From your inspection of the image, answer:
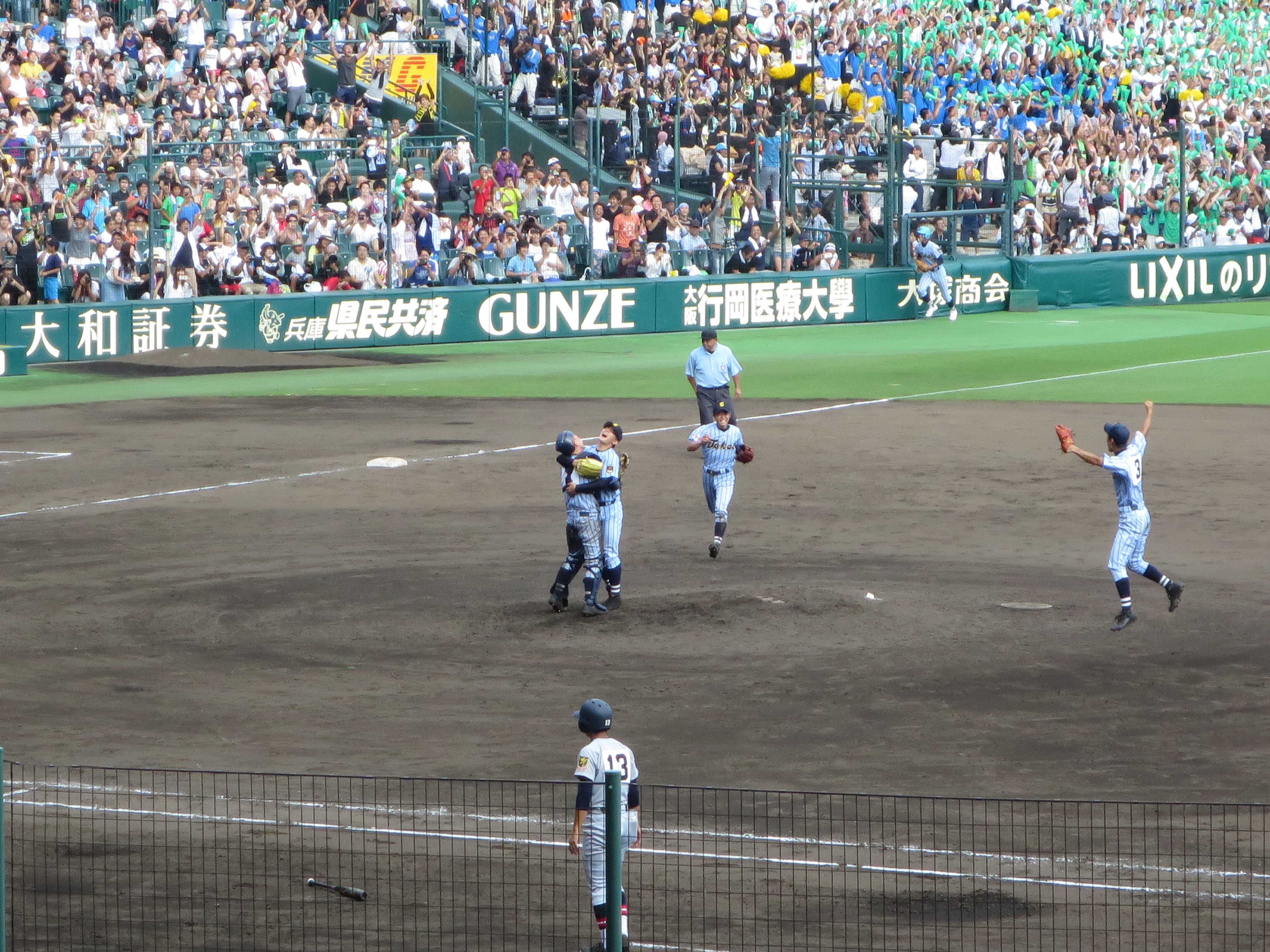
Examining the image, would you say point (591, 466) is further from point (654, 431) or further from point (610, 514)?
point (654, 431)

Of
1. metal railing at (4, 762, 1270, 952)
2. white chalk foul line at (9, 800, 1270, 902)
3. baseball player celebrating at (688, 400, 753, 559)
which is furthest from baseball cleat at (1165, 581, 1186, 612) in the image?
white chalk foul line at (9, 800, 1270, 902)

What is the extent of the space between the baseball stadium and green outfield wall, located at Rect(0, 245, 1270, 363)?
0.10 m

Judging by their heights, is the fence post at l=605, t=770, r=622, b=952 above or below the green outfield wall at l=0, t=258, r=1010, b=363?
below

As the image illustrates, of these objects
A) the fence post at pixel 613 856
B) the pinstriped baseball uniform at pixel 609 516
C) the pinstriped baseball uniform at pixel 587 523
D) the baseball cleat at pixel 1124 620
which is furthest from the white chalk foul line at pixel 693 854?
the baseball cleat at pixel 1124 620

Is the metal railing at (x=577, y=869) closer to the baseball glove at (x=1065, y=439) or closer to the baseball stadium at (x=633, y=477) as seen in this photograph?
the baseball stadium at (x=633, y=477)

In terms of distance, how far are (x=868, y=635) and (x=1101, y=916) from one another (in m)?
6.01

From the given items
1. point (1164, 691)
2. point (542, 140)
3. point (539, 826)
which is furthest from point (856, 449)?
point (542, 140)

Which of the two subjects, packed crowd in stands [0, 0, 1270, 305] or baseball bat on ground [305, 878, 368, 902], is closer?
baseball bat on ground [305, 878, 368, 902]

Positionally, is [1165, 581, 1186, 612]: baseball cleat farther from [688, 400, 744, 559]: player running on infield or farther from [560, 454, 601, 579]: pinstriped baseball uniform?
[560, 454, 601, 579]: pinstriped baseball uniform

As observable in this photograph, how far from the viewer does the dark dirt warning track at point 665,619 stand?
1143 centimetres

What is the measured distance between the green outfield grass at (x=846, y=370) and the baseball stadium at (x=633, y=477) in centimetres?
23

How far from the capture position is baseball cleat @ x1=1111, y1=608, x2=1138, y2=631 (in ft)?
47.7

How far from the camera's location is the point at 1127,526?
14758 millimetres

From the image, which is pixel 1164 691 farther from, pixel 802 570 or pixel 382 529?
pixel 382 529
